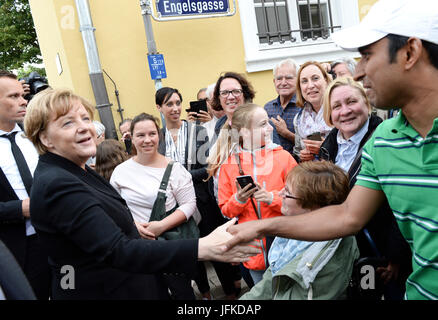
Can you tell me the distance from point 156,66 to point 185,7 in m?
1.05

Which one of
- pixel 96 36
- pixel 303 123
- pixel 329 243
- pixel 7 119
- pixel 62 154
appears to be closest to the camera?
pixel 62 154

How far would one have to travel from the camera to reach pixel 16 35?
1284 cm

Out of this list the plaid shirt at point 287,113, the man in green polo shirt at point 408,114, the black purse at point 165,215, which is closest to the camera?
the man in green polo shirt at point 408,114

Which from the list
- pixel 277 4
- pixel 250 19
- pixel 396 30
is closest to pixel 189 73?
pixel 250 19

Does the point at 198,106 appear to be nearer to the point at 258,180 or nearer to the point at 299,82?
the point at 299,82

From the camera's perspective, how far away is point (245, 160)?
253 centimetres

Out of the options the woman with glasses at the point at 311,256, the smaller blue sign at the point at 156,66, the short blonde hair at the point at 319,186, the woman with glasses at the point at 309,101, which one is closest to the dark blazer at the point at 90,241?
the woman with glasses at the point at 311,256

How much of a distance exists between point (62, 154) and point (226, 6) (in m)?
4.58

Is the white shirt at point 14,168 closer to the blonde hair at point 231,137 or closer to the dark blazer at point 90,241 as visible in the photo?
the dark blazer at point 90,241

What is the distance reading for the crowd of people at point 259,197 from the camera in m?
1.15

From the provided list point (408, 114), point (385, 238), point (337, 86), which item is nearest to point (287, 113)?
point (337, 86)

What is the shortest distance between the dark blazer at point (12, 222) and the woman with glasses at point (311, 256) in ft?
5.03
